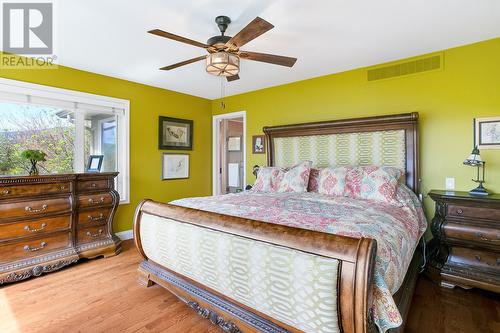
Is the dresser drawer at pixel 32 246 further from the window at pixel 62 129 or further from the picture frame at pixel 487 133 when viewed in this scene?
the picture frame at pixel 487 133

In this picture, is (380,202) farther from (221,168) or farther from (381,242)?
(221,168)

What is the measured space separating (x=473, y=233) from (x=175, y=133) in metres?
4.16

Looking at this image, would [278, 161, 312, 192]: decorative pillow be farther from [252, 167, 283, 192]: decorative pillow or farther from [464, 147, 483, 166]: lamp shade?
[464, 147, 483, 166]: lamp shade

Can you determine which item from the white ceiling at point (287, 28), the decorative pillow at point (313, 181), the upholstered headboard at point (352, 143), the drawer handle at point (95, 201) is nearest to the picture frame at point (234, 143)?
the upholstered headboard at point (352, 143)

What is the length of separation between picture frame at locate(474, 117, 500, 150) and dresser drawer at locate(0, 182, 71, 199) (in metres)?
4.44

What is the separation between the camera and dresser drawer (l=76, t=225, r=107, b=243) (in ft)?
10.2

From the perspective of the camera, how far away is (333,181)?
2971mm

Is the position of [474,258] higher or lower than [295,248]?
lower

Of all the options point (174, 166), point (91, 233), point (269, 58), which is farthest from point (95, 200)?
point (269, 58)

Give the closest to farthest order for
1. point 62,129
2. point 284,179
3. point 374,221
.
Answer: point 374,221
point 284,179
point 62,129

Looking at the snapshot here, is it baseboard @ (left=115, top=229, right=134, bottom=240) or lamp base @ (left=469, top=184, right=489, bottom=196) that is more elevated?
lamp base @ (left=469, top=184, right=489, bottom=196)

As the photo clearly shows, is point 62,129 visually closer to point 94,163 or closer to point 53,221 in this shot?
point 94,163

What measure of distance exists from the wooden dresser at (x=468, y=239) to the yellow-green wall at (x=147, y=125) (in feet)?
12.2

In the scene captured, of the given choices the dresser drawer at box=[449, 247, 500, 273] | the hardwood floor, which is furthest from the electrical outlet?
the hardwood floor
